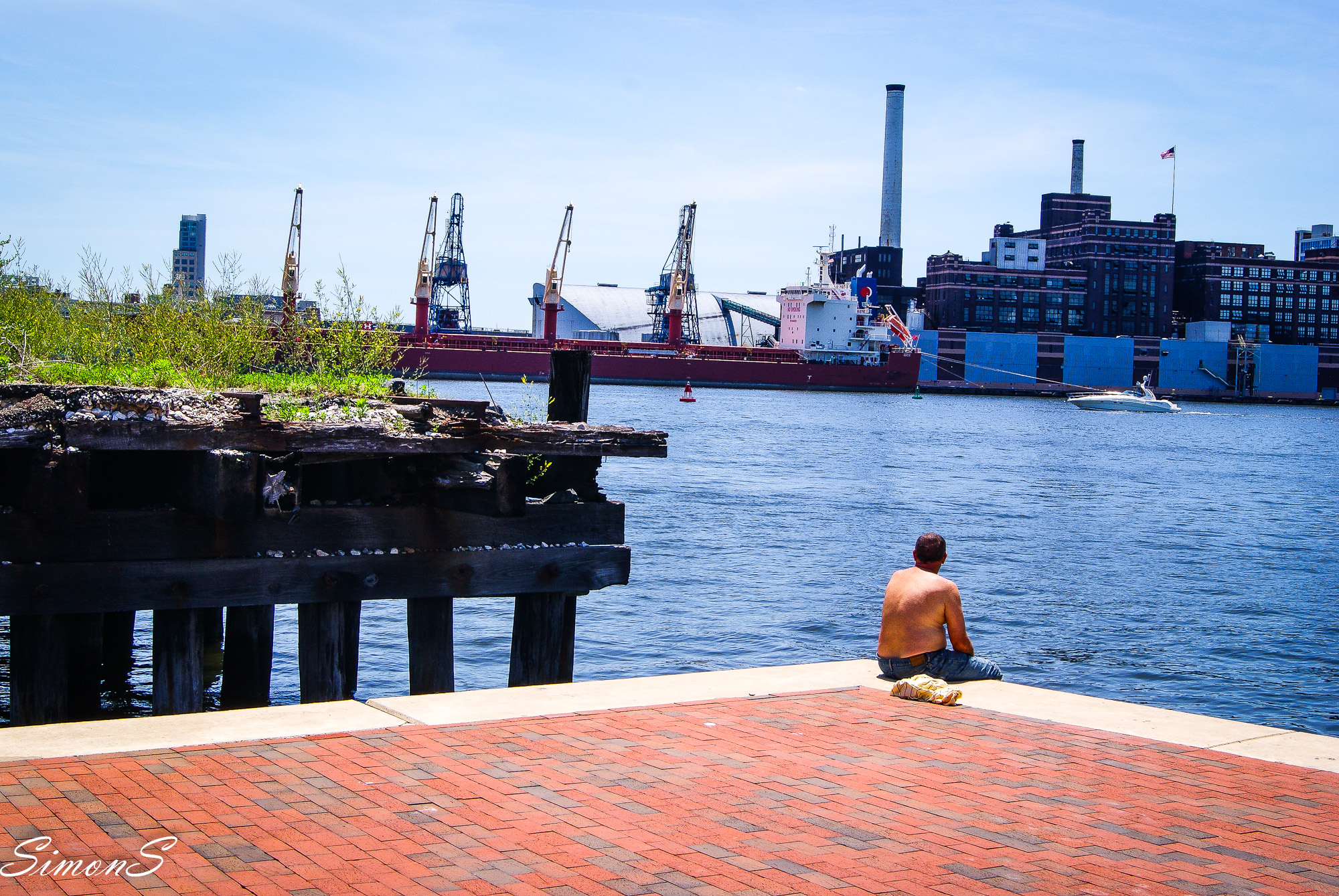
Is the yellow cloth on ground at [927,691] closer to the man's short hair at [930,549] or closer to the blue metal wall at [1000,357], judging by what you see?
the man's short hair at [930,549]

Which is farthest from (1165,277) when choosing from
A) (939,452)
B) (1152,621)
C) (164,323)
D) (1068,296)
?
(164,323)

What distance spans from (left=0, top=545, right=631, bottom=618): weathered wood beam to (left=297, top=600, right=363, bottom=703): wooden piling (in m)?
0.24

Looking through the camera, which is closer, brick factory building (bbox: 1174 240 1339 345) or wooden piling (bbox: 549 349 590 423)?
wooden piling (bbox: 549 349 590 423)

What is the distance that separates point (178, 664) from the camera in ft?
25.4

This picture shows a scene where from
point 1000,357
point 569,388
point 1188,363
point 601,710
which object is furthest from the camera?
point 1188,363

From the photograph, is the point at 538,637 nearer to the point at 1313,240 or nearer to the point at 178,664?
the point at 178,664

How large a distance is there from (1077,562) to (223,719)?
2112cm

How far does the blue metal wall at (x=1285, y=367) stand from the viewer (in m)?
139

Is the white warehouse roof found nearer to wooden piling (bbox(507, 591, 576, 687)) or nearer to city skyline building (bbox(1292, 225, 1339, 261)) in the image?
city skyline building (bbox(1292, 225, 1339, 261))

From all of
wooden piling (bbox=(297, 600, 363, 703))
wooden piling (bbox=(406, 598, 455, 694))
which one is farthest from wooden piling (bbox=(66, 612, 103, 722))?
wooden piling (bbox=(406, 598, 455, 694))

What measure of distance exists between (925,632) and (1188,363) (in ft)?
465

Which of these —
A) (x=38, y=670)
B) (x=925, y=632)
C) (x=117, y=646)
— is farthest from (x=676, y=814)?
(x=117, y=646)

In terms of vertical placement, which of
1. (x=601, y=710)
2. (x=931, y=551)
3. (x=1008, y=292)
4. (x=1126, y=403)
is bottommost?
(x=601, y=710)

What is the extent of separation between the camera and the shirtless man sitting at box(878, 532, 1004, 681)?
761cm
